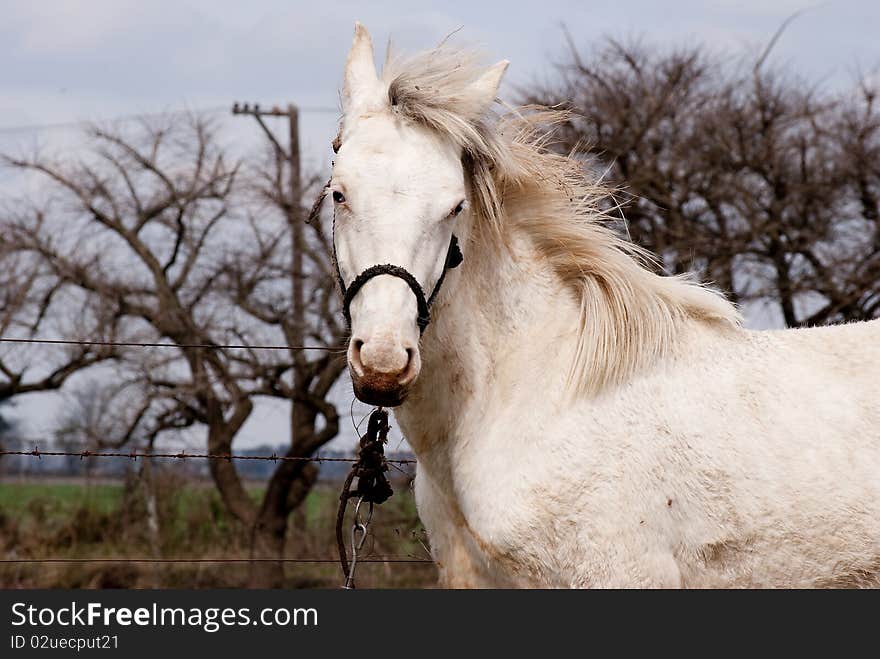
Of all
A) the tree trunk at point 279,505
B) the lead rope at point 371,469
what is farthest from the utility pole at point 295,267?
the lead rope at point 371,469

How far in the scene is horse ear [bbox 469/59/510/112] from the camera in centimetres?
351

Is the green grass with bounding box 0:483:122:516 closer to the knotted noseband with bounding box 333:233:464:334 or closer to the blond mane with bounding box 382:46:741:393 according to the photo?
the blond mane with bounding box 382:46:741:393

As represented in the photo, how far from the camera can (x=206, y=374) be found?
1555cm

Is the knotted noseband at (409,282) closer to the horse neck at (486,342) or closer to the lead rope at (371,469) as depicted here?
the horse neck at (486,342)

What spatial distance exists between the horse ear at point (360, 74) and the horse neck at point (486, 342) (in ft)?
2.11

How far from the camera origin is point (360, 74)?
3559mm

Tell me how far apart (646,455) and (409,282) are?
0.94 m

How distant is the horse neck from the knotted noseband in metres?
0.15

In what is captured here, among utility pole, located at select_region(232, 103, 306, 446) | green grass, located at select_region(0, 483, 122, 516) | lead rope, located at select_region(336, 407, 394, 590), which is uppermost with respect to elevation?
lead rope, located at select_region(336, 407, 394, 590)

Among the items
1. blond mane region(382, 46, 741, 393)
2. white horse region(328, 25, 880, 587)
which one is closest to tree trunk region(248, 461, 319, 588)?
white horse region(328, 25, 880, 587)

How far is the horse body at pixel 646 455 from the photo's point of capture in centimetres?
314

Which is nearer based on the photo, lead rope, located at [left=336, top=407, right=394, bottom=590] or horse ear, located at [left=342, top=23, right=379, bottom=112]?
horse ear, located at [left=342, top=23, right=379, bottom=112]

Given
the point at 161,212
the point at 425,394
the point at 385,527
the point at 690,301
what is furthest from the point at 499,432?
the point at 161,212

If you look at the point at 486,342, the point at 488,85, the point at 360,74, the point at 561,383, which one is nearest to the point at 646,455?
the point at 561,383
